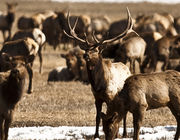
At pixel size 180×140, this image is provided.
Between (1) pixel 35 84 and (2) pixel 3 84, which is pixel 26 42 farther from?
(2) pixel 3 84

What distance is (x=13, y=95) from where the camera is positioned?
1038 centimetres

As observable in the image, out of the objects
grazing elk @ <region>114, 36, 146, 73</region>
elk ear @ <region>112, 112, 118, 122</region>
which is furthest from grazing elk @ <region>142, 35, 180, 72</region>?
elk ear @ <region>112, 112, 118, 122</region>

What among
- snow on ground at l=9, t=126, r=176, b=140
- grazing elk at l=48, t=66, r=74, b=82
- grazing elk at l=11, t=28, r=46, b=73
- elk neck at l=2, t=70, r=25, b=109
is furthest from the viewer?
grazing elk at l=11, t=28, r=46, b=73

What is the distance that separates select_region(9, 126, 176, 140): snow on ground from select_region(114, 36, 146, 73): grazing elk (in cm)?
755

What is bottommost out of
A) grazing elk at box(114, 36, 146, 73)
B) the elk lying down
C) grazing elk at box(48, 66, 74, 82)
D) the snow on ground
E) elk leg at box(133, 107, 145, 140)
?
the snow on ground

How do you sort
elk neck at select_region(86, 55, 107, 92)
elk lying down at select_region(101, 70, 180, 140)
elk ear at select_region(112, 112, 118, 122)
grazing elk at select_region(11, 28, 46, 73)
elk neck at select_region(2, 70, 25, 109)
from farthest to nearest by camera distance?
1. grazing elk at select_region(11, 28, 46, 73)
2. elk neck at select_region(86, 55, 107, 92)
3. elk lying down at select_region(101, 70, 180, 140)
4. elk neck at select_region(2, 70, 25, 109)
5. elk ear at select_region(112, 112, 118, 122)

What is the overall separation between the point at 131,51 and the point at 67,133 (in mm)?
8763

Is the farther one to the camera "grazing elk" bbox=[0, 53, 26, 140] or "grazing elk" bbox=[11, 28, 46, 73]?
"grazing elk" bbox=[11, 28, 46, 73]

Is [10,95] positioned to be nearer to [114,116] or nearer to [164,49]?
[114,116]

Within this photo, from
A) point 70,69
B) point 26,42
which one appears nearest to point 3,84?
point 26,42

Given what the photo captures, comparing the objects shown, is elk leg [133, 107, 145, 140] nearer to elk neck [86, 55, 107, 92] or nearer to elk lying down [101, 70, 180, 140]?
Answer: elk lying down [101, 70, 180, 140]

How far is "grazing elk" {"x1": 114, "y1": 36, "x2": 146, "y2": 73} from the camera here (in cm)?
1978

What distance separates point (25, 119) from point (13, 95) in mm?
3363

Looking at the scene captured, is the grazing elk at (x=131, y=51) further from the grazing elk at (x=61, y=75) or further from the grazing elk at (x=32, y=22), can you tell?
the grazing elk at (x=32, y=22)
